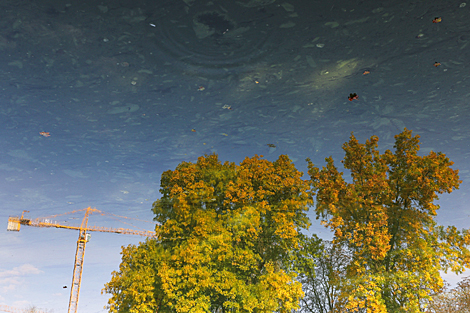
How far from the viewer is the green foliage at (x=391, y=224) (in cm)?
1903

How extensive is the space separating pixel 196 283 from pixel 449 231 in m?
16.0

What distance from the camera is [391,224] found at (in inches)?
847

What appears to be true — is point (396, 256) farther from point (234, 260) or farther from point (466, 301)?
point (234, 260)

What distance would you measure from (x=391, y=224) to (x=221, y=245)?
10892mm

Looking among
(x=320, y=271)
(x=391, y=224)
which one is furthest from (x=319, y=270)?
(x=391, y=224)

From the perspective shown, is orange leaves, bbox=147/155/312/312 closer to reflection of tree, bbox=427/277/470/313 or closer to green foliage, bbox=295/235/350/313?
green foliage, bbox=295/235/350/313

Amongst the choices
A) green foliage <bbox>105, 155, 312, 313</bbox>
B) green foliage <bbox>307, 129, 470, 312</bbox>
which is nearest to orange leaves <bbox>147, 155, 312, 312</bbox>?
green foliage <bbox>105, 155, 312, 313</bbox>

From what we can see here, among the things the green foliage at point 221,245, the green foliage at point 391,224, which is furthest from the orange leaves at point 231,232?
the green foliage at point 391,224

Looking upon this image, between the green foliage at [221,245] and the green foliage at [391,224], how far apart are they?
9.48 ft

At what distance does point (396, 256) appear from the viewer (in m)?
20.9

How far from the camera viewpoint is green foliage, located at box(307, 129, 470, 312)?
749 inches

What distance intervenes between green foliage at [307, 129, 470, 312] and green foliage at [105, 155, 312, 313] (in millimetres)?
2889

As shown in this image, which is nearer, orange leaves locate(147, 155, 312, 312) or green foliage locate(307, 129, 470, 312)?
green foliage locate(307, 129, 470, 312)

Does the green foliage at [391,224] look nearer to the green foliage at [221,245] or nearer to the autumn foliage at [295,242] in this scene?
the autumn foliage at [295,242]
